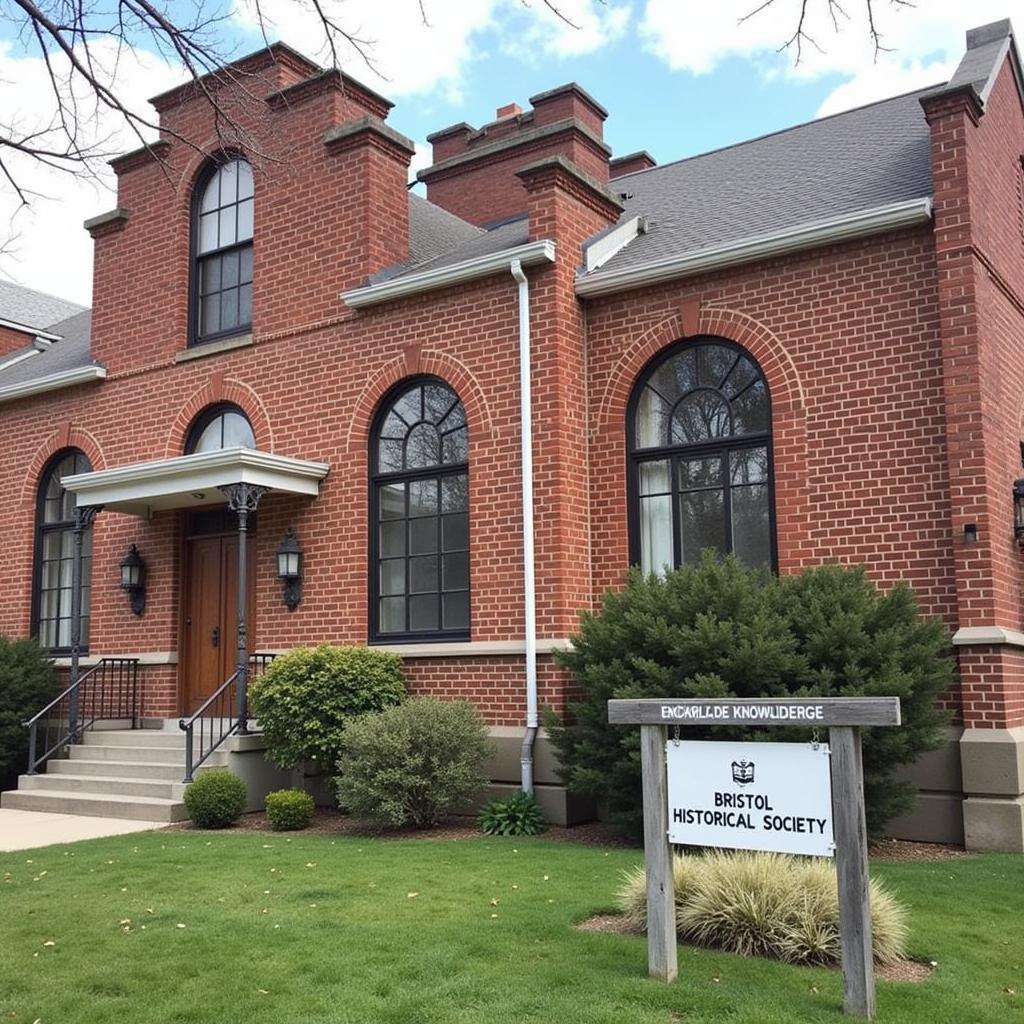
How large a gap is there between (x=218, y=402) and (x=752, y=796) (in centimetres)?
1054

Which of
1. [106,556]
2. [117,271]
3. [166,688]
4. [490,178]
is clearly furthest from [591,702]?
[490,178]

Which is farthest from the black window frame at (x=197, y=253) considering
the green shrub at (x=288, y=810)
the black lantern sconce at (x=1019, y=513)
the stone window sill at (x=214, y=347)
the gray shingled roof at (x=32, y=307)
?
the black lantern sconce at (x=1019, y=513)

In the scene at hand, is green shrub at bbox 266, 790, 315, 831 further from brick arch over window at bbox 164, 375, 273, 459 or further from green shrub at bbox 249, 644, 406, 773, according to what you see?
brick arch over window at bbox 164, 375, 273, 459

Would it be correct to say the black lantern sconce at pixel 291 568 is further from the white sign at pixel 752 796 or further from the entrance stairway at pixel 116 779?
the white sign at pixel 752 796

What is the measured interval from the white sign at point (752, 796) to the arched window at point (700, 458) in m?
5.62

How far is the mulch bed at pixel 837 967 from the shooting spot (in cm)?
534

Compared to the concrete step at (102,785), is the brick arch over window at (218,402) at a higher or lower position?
higher

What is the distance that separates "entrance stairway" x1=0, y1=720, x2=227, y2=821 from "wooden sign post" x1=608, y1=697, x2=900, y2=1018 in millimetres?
7125

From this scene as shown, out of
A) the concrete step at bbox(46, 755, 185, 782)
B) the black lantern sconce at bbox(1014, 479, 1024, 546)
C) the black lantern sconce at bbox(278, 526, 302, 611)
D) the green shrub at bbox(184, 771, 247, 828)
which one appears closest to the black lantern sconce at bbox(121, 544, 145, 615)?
the concrete step at bbox(46, 755, 185, 782)

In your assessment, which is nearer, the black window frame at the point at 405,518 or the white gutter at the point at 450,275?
the white gutter at the point at 450,275

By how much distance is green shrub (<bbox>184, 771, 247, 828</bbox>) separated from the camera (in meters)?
10.5

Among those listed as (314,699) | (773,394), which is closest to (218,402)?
(314,699)

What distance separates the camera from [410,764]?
981 cm

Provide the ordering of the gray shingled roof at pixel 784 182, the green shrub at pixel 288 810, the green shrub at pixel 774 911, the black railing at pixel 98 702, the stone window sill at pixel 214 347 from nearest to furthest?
the green shrub at pixel 774 911
the green shrub at pixel 288 810
the gray shingled roof at pixel 784 182
the stone window sill at pixel 214 347
the black railing at pixel 98 702
